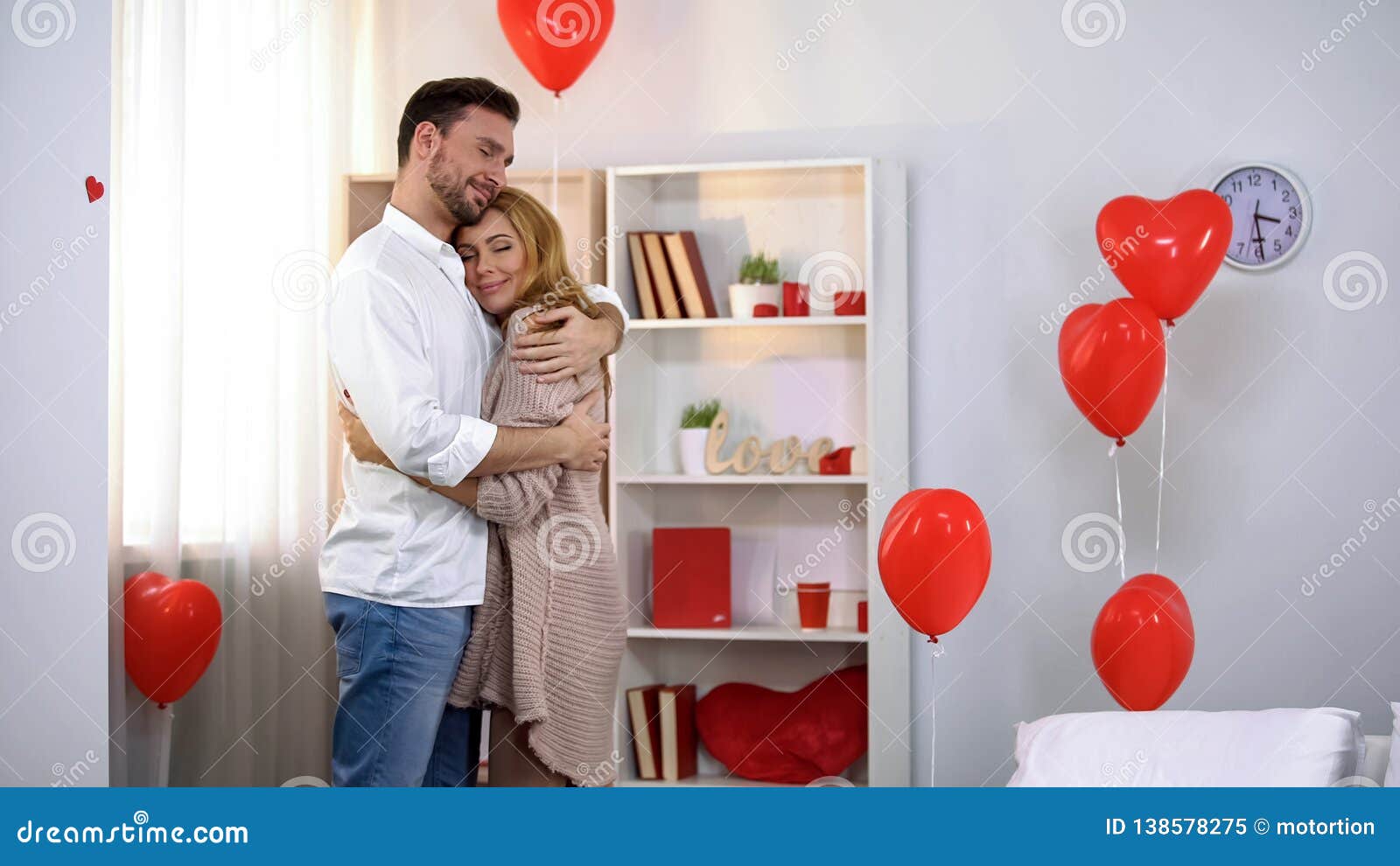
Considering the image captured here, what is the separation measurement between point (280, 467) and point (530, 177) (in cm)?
101

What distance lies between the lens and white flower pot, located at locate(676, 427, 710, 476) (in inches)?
131

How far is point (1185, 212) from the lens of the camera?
2729mm

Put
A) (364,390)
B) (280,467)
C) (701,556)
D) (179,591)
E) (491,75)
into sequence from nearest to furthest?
(364,390) < (179,591) < (280,467) < (701,556) < (491,75)

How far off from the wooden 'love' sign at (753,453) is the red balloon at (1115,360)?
0.73m

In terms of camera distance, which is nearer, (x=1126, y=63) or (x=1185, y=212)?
(x=1185, y=212)

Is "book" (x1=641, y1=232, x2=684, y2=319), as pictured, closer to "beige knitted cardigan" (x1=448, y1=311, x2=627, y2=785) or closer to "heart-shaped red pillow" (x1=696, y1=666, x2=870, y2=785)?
"heart-shaped red pillow" (x1=696, y1=666, x2=870, y2=785)

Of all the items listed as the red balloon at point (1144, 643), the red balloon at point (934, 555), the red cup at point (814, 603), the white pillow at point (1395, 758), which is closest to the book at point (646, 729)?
the red cup at point (814, 603)

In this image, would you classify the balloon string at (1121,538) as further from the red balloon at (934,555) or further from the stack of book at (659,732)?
the stack of book at (659,732)

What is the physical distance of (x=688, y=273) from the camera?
331cm

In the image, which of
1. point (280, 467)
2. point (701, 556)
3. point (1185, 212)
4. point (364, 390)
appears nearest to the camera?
point (364, 390)

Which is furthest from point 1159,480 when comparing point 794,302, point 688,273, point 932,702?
point 688,273

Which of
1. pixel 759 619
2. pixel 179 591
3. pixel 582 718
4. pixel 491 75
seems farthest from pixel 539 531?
pixel 491 75

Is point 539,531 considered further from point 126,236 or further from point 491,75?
point 491,75

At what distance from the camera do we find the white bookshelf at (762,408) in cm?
326
